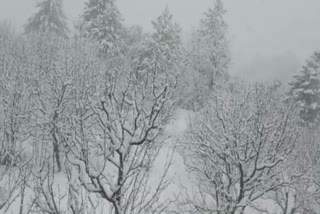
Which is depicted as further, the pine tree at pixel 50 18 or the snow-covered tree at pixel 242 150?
the pine tree at pixel 50 18

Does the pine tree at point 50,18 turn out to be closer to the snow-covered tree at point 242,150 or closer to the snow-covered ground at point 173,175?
the snow-covered ground at point 173,175

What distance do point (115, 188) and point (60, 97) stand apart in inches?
569

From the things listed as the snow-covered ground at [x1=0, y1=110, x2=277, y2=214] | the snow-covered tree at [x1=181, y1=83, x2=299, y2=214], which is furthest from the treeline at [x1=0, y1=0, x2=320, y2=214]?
the snow-covered ground at [x1=0, y1=110, x2=277, y2=214]

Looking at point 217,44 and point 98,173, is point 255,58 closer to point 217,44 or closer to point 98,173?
point 217,44

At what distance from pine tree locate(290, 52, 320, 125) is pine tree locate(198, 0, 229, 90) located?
729cm

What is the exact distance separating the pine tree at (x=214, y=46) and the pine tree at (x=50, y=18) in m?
15.1

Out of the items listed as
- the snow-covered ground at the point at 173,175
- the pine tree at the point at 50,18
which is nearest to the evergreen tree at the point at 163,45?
the snow-covered ground at the point at 173,175

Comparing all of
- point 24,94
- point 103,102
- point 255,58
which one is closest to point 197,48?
point 24,94

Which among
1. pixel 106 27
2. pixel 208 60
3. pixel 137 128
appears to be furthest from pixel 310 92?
pixel 137 128

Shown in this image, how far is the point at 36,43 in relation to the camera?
24.5m

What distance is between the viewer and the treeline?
23.5 feet

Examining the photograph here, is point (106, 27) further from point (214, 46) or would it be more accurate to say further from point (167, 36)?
point (214, 46)

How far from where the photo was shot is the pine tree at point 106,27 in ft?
110

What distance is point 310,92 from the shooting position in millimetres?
34031
